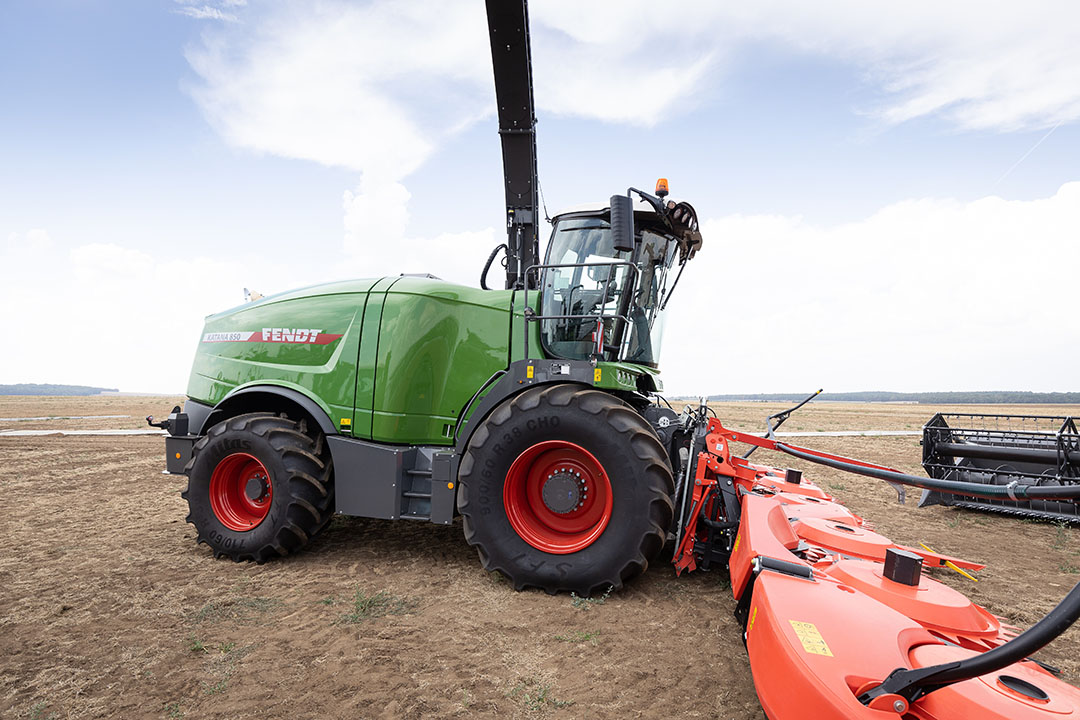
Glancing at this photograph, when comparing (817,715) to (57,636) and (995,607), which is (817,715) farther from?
(57,636)

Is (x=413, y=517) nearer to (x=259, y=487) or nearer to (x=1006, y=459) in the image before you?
(x=259, y=487)

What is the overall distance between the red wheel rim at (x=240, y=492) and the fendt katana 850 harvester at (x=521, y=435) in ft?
0.07

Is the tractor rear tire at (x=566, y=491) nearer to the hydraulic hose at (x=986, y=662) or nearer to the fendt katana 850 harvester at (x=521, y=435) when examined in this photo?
the fendt katana 850 harvester at (x=521, y=435)

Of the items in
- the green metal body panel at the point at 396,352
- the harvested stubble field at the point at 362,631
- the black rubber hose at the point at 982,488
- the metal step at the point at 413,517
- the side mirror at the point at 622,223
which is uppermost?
the side mirror at the point at 622,223

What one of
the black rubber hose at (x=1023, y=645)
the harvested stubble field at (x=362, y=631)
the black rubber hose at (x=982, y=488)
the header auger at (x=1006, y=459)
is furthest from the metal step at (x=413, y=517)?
the header auger at (x=1006, y=459)

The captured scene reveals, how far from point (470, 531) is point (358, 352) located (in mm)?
1885

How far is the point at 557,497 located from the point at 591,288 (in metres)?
1.79

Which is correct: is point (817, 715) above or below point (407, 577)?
above

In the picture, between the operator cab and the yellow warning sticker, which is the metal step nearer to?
the operator cab

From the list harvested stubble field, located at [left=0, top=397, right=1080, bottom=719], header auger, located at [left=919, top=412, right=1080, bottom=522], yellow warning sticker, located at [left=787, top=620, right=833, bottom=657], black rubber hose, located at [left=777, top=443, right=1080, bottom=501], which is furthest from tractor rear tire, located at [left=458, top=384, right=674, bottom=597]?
header auger, located at [left=919, top=412, right=1080, bottom=522]

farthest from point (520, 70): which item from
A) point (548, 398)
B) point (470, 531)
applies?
point (470, 531)

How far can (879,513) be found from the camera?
7578 mm

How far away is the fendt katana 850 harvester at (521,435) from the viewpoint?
3885mm

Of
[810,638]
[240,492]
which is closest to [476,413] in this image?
[240,492]
